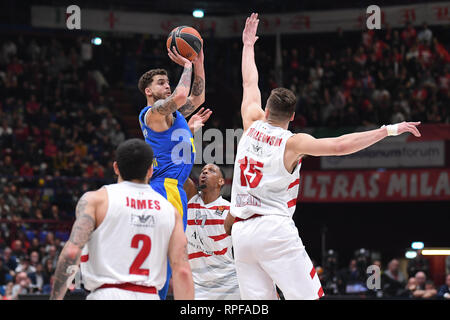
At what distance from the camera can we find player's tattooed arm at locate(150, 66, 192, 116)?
626 centimetres

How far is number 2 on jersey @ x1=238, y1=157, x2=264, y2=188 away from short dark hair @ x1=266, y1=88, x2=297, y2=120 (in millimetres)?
441

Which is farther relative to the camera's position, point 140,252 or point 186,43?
point 186,43

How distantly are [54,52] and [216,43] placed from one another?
4812mm

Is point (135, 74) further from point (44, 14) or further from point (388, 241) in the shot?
point (388, 241)

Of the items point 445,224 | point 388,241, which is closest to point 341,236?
point 388,241

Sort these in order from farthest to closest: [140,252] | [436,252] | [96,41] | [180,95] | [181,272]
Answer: [96,41] < [436,252] < [180,95] < [181,272] < [140,252]

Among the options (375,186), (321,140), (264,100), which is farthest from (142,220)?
(264,100)

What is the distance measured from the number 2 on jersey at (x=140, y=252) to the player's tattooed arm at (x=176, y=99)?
2225 mm

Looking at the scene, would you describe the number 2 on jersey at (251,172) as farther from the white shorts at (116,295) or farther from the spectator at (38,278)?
the spectator at (38,278)

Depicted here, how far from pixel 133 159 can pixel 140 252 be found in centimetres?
57

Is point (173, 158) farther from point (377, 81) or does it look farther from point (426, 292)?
point (377, 81)

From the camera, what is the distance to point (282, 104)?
577cm

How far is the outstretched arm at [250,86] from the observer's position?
6.12 m

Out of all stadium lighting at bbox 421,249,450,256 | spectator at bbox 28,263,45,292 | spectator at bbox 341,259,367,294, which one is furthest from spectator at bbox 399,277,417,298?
spectator at bbox 28,263,45,292
